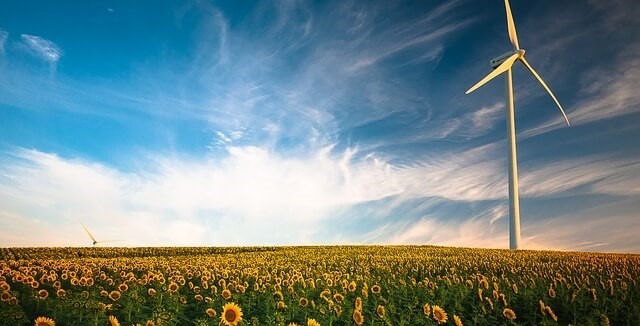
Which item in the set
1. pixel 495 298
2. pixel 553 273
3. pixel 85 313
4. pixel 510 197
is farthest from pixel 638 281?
pixel 510 197

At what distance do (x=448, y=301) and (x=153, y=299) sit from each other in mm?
6781

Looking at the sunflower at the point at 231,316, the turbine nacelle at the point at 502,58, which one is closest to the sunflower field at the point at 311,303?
the sunflower at the point at 231,316

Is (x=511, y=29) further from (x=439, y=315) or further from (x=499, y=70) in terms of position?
(x=439, y=315)

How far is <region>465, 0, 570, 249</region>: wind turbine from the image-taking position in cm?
3959

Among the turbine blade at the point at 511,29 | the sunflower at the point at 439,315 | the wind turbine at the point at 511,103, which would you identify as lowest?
the sunflower at the point at 439,315

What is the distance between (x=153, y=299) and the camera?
436 inches

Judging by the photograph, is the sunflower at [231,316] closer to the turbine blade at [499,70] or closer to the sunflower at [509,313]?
the sunflower at [509,313]

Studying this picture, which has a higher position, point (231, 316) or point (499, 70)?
point (499, 70)

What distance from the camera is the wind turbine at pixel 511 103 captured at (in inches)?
1559

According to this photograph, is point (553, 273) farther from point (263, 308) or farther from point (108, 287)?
point (108, 287)

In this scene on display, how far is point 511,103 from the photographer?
41.7 m

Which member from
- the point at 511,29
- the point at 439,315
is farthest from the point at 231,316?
the point at 511,29

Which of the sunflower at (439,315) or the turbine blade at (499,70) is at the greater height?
the turbine blade at (499,70)

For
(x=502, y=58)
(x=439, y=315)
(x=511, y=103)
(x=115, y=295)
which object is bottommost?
(x=115, y=295)
